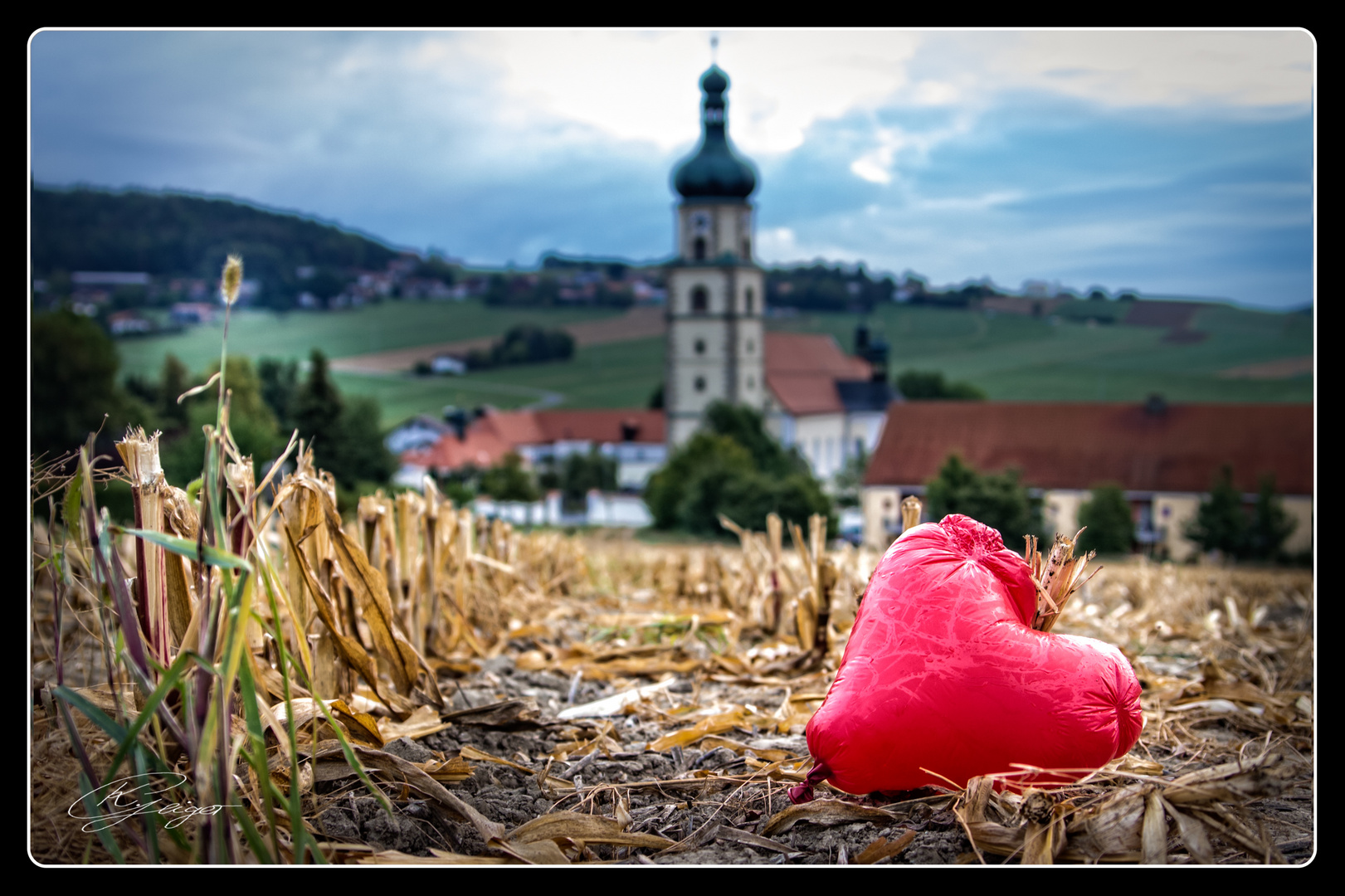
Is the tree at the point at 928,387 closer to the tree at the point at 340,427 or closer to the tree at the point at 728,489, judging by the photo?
the tree at the point at 728,489

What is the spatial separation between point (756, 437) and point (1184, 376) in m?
24.2

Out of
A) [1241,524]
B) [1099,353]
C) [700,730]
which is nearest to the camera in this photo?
[700,730]

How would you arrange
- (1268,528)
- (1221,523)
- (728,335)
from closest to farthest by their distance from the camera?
(1268,528), (1221,523), (728,335)

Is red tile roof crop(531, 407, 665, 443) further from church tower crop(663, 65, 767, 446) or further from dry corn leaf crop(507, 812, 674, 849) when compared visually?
dry corn leaf crop(507, 812, 674, 849)

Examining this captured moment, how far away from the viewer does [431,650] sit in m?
4.48

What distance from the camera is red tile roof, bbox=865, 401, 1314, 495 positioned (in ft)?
132

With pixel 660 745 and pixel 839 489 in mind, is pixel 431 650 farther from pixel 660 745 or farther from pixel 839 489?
pixel 839 489

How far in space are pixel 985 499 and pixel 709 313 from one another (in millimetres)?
49011

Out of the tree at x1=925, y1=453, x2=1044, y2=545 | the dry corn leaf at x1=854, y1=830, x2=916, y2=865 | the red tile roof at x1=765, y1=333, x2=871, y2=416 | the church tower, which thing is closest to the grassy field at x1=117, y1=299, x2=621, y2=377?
the church tower

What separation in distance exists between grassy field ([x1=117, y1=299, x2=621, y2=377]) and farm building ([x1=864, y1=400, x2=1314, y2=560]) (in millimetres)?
25817

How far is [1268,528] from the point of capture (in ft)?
104

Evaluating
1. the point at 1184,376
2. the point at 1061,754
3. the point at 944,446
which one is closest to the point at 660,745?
the point at 1061,754

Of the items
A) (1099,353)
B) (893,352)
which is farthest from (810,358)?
(1099,353)
